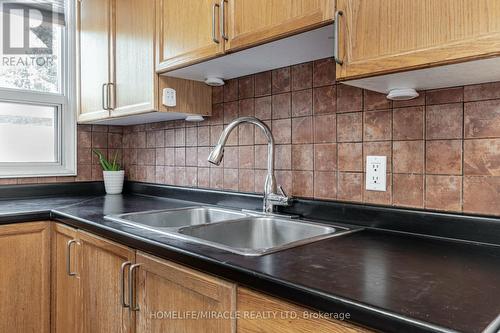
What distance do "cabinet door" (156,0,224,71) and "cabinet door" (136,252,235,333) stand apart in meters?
0.77

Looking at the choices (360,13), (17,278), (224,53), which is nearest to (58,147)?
(17,278)

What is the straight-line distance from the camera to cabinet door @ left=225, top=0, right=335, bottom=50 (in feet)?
3.42

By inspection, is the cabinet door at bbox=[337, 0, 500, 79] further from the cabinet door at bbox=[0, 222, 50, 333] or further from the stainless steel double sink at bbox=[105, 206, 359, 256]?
the cabinet door at bbox=[0, 222, 50, 333]

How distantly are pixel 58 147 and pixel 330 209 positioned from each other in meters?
1.81

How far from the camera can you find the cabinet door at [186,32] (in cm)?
135

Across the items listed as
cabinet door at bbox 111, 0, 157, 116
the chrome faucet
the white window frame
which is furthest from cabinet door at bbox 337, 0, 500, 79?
the white window frame

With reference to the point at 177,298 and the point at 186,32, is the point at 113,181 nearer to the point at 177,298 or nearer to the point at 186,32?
the point at 186,32

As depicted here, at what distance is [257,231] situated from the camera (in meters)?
1.45

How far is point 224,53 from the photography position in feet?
4.30

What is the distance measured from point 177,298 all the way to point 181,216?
0.75 meters

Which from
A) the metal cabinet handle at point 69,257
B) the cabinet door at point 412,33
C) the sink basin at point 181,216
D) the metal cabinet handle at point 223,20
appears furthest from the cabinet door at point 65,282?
the cabinet door at point 412,33

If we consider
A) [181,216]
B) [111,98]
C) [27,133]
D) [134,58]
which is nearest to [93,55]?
[111,98]

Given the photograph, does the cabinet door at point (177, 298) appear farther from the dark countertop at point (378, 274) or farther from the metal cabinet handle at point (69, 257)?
the metal cabinet handle at point (69, 257)

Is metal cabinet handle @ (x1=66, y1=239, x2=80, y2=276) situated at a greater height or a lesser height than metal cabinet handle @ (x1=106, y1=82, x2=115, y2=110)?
lesser
